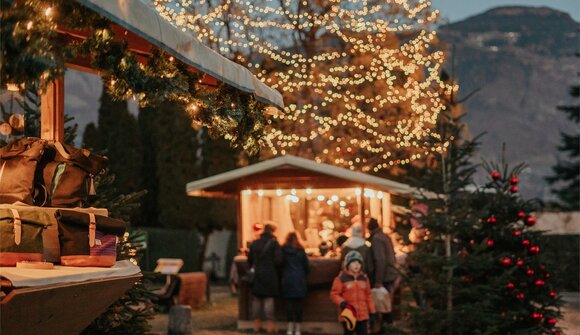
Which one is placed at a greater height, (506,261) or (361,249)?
(361,249)

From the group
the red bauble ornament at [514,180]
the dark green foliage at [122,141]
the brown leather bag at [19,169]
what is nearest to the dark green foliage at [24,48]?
the brown leather bag at [19,169]

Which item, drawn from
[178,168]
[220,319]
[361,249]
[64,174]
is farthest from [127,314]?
[178,168]

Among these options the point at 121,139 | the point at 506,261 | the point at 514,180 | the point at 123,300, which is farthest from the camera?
the point at 121,139

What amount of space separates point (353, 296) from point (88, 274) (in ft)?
26.2

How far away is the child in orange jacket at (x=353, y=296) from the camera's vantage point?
566 inches

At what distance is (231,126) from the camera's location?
8.24 metres

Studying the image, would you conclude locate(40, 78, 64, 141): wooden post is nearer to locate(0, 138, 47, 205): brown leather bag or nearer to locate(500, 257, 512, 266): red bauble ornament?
locate(0, 138, 47, 205): brown leather bag

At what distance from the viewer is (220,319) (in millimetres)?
20797

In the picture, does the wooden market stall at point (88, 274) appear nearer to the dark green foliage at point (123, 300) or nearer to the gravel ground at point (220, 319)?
the dark green foliage at point (123, 300)

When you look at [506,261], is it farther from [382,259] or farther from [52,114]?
[52,114]

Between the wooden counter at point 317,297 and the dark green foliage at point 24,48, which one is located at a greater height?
the dark green foliage at point 24,48

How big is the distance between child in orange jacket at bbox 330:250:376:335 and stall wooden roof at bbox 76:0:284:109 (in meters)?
6.39

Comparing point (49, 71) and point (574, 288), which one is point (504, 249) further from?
point (574, 288)

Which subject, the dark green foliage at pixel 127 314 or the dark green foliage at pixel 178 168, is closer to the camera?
the dark green foliage at pixel 127 314
